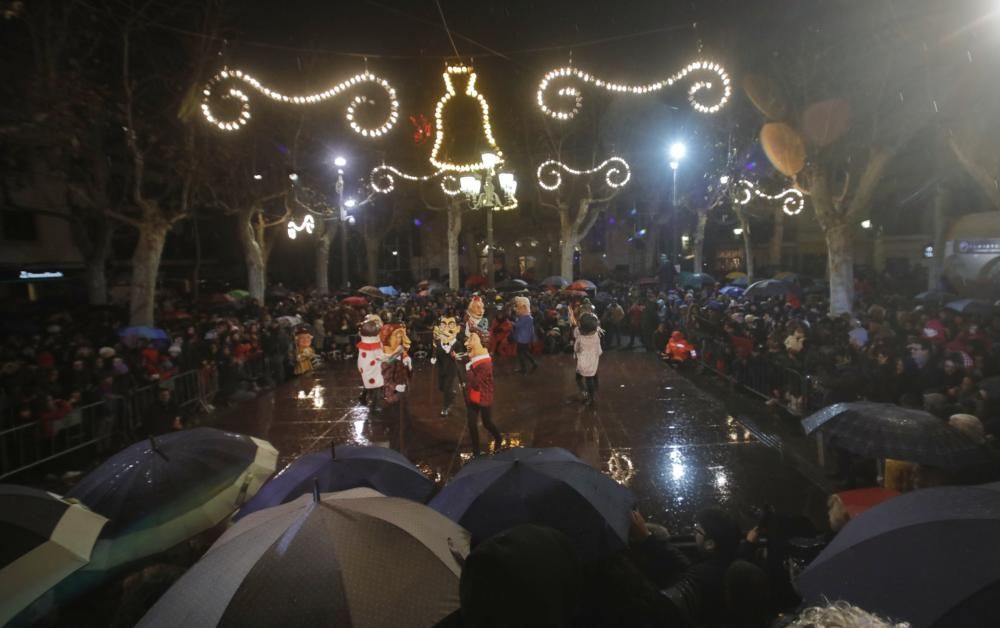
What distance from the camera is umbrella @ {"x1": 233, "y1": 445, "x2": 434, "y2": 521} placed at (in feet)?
13.6

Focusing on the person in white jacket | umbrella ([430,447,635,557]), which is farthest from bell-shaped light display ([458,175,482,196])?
umbrella ([430,447,635,557])

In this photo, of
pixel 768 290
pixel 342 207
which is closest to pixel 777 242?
pixel 768 290

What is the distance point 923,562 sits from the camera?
→ 95.2 inches

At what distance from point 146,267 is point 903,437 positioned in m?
16.0

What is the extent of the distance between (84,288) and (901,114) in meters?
32.1

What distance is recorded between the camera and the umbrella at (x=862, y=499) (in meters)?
4.16

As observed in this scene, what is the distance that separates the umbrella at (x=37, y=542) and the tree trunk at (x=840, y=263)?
1527 centimetres

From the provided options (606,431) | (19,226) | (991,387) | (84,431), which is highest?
(19,226)

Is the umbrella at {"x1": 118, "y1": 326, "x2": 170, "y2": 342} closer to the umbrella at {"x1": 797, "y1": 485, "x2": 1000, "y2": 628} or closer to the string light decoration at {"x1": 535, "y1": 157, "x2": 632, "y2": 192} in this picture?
the umbrella at {"x1": 797, "y1": 485, "x2": 1000, "y2": 628}

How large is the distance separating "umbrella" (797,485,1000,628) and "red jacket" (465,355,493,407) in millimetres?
4917

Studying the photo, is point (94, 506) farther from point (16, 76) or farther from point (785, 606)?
point (16, 76)

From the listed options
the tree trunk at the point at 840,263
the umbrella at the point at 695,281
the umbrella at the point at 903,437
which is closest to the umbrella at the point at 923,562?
the umbrella at the point at 903,437

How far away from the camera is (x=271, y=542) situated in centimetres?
253

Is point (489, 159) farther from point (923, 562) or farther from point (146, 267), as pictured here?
point (923, 562)
